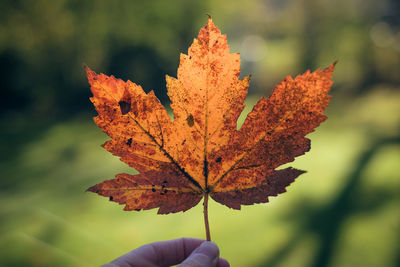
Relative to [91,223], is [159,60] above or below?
above

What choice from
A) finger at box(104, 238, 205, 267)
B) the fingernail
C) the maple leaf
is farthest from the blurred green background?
the maple leaf

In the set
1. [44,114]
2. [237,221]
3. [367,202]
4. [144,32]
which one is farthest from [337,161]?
[44,114]

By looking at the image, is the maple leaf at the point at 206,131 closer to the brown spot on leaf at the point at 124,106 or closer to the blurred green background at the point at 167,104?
the brown spot on leaf at the point at 124,106

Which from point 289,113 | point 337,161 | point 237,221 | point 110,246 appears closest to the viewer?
point 289,113

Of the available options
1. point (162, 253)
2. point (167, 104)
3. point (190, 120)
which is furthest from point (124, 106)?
point (167, 104)

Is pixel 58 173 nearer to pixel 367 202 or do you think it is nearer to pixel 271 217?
pixel 271 217

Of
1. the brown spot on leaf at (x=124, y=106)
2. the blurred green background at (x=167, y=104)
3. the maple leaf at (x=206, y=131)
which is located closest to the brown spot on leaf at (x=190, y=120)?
the maple leaf at (x=206, y=131)
